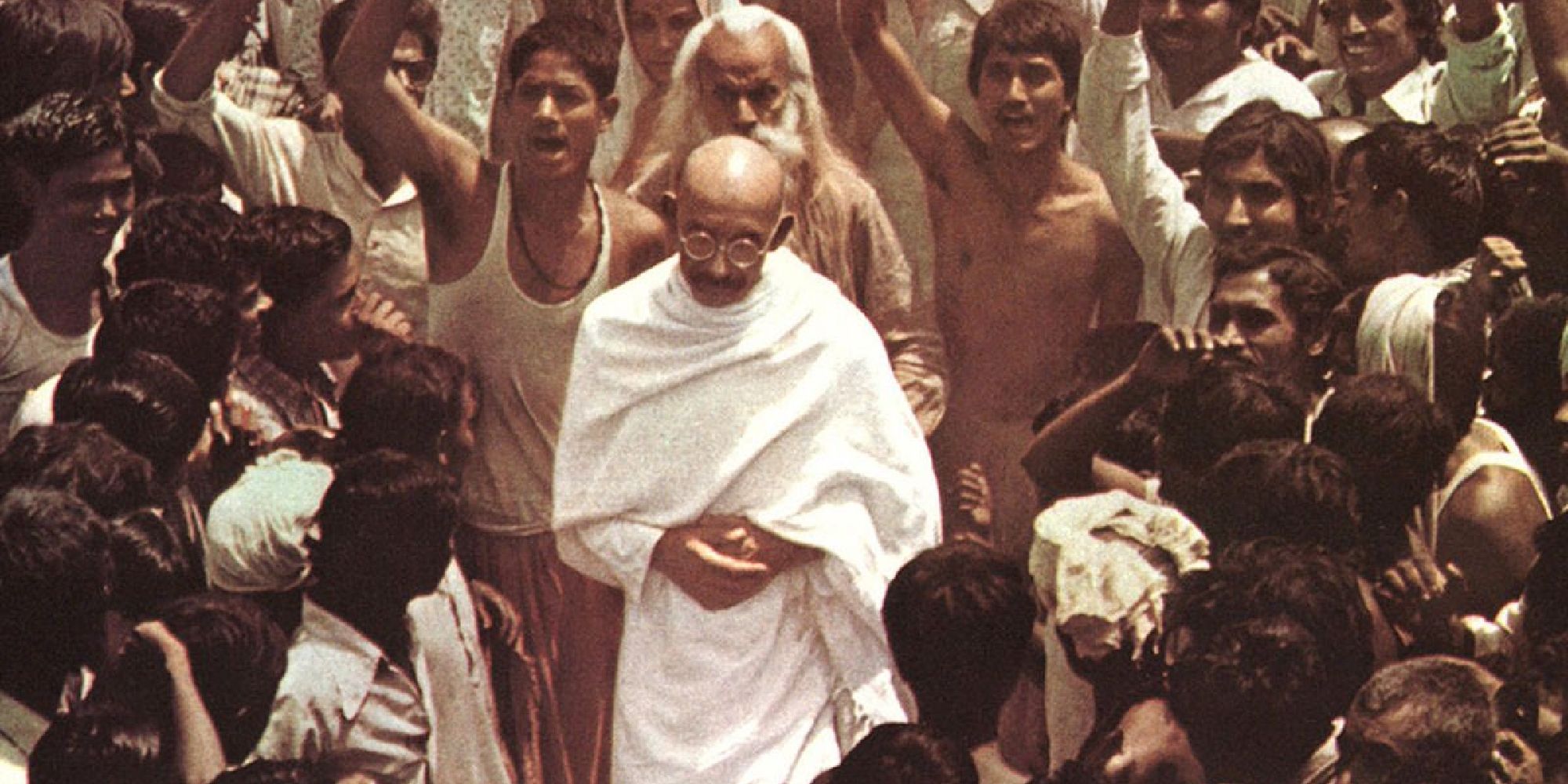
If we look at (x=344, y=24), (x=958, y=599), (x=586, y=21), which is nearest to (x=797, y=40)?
(x=586, y=21)

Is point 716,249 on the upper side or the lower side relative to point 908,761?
upper

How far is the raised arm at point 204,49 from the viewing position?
11.1 m

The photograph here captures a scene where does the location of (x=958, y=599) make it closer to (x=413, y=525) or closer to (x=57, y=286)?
(x=413, y=525)

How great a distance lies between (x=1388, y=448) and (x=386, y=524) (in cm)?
199

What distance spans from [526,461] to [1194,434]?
156cm

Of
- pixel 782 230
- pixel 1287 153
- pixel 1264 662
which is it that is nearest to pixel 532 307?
pixel 782 230

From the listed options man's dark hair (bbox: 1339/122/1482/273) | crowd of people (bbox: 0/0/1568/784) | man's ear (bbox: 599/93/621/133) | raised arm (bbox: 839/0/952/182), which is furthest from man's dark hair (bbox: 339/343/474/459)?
man's dark hair (bbox: 1339/122/1482/273)

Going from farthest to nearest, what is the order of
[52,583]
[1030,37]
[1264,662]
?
1. [1030,37]
2. [52,583]
3. [1264,662]

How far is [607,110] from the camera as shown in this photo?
1045 centimetres

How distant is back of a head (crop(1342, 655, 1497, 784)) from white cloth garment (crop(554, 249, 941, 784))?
1.21 m

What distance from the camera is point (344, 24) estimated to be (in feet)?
36.6

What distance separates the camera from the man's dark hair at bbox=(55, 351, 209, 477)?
31.7ft

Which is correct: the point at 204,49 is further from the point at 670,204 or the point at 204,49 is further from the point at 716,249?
the point at 716,249

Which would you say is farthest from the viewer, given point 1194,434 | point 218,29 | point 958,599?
point 218,29
